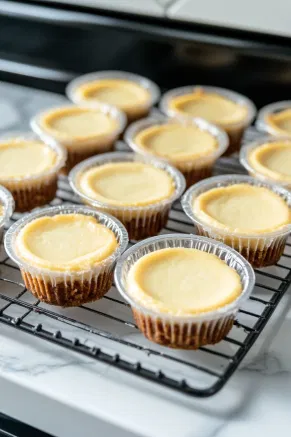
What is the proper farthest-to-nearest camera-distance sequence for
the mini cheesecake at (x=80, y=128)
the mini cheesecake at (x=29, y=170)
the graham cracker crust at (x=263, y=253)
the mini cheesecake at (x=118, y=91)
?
1. the mini cheesecake at (x=118, y=91)
2. the mini cheesecake at (x=80, y=128)
3. the mini cheesecake at (x=29, y=170)
4. the graham cracker crust at (x=263, y=253)

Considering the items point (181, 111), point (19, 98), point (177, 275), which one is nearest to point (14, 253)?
point (177, 275)

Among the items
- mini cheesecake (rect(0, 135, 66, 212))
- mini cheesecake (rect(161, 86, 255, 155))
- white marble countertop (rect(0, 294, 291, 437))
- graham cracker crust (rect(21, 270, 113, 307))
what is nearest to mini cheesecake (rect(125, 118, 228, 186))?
mini cheesecake (rect(161, 86, 255, 155))

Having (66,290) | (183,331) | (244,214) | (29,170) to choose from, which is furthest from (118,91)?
(183,331)

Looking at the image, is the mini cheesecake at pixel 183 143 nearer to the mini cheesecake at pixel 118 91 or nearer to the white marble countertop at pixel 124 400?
the mini cheesecake at pixel 118 91

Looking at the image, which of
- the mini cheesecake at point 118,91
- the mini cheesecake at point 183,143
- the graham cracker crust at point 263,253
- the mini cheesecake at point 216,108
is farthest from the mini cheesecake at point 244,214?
the mini cheesecake at point 118,91

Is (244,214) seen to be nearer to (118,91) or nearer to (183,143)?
(183,143)

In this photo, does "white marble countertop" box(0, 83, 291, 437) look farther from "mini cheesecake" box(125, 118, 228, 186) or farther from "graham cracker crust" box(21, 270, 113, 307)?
"mini cheesecake" box(125, 118, 228, 186)

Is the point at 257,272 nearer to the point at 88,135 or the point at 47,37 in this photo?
the point at 88,135
